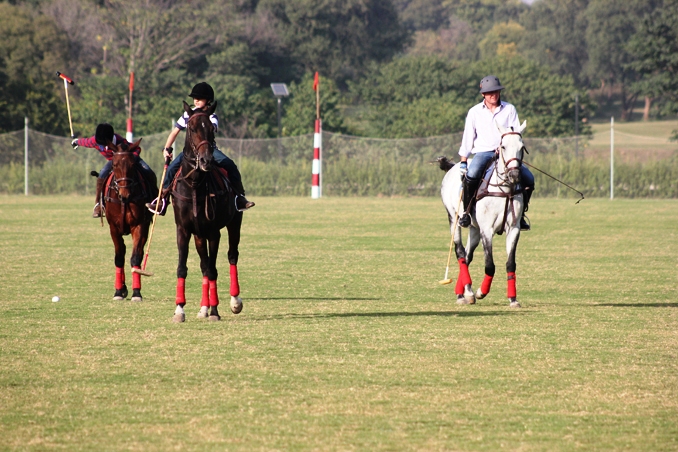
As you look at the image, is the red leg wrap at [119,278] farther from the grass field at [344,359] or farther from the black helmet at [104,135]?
the black helmet at [104,135]

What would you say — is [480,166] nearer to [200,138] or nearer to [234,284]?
[234,284]

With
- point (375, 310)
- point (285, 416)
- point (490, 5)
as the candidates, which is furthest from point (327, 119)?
point (490, 5)

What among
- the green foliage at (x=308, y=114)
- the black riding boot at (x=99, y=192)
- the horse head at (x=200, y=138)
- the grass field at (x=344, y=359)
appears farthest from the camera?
the green foliage at (x=308, y=114)

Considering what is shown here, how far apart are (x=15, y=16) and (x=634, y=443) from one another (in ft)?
192

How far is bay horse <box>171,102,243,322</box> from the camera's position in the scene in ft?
31.8

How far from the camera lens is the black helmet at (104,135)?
11969mm

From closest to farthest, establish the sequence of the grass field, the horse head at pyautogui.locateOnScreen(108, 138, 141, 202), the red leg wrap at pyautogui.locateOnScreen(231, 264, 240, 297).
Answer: the grass field, the red leg wrap at pyautogui.locateOnScreen(231, 264, 240, 297), the horse head at pyautogui.locateOnScreen(108, 138, 141, 202)

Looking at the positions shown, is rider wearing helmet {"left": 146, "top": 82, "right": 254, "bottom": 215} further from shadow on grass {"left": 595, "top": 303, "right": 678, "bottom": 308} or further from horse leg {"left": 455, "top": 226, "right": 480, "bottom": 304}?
shadow on grass {"left": 595, "top": 303, "right": 678, "bottom": 308}

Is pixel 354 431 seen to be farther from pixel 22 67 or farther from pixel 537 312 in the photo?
pixel 22 67

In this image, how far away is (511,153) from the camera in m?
11.1

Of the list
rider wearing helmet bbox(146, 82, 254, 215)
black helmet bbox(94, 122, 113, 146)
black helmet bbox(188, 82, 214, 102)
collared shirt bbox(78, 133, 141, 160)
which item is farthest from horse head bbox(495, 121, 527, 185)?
black helmet bbox(94, 122, 113, 146)

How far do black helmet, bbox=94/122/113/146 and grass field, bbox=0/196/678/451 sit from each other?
1.75 m

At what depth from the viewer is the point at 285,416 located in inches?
253

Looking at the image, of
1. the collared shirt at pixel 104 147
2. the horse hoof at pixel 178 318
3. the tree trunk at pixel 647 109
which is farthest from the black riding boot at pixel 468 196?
the tree trunk at pixel 647 109
